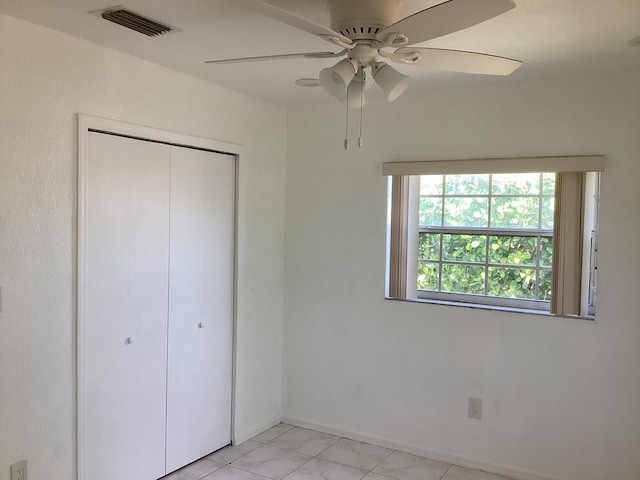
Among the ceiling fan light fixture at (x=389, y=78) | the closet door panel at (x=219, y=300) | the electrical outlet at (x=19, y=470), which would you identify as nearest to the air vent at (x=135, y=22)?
the ceiling fan light fixture at (x=389, y=78)

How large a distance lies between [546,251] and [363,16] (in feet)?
7.33

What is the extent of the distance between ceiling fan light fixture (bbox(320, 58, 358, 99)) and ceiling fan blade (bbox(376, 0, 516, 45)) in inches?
5.5

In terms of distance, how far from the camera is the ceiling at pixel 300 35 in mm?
2027

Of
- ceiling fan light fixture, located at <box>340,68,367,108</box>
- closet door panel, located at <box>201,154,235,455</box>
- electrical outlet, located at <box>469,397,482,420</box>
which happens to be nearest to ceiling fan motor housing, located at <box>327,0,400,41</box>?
ceiling fan light fixture, located at <box>340,68,367,108</box>

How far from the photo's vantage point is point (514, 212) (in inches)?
136

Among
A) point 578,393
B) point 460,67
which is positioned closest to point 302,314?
point 578,393

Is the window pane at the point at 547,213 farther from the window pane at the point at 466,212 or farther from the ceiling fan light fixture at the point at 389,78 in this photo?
the ceiling fan light fixture at the point at 389,78

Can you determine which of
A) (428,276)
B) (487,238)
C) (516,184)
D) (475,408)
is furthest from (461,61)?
(475,408)

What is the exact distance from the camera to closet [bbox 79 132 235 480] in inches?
105

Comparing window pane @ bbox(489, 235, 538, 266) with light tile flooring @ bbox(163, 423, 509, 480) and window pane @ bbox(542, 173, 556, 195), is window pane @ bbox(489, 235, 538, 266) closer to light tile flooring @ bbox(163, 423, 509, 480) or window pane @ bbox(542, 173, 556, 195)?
window pane @ bbox(542, 173, 556, 195)

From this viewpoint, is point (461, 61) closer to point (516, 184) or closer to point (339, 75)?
point (339, 75)

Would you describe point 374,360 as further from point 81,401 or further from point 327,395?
point 81,401

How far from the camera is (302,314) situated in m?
3.91

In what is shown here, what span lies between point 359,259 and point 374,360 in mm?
673
